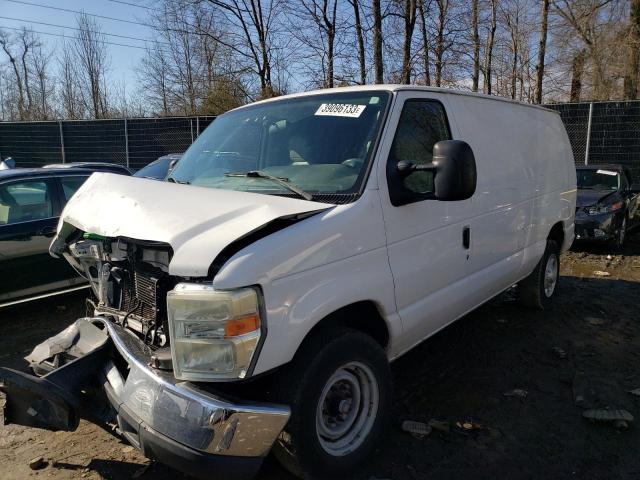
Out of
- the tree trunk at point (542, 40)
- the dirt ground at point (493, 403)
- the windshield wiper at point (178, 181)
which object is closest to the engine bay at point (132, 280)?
the windshield wiper at point (178, 181)

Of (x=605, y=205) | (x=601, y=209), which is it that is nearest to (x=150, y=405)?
(x=601, y=209)

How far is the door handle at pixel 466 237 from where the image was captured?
146 inches

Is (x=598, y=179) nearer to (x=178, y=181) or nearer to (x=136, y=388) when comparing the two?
(x=178, y=181)

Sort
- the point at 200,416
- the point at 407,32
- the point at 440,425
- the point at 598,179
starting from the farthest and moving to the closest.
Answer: the point at 407,32, the point at 598,179, the point at 440,425, the point at 200,416

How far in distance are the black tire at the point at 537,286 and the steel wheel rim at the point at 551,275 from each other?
0.06 m

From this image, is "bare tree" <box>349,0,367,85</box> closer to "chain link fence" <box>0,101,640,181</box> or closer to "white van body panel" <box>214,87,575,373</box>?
"chain link fence" <box>0,101,640,181</box>

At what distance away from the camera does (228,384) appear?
2.38m

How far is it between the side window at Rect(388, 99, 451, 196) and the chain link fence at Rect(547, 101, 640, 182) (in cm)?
1143

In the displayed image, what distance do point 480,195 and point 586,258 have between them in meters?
5.70

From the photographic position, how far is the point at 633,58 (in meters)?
17.8

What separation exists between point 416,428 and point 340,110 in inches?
84.0

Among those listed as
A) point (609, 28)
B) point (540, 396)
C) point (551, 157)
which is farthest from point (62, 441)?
point (609, 28)

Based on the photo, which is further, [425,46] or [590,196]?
[425,46]

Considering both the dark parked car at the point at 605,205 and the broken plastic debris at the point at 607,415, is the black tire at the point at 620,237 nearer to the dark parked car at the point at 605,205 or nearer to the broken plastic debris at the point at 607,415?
the dark parked car at the point at 605,205
